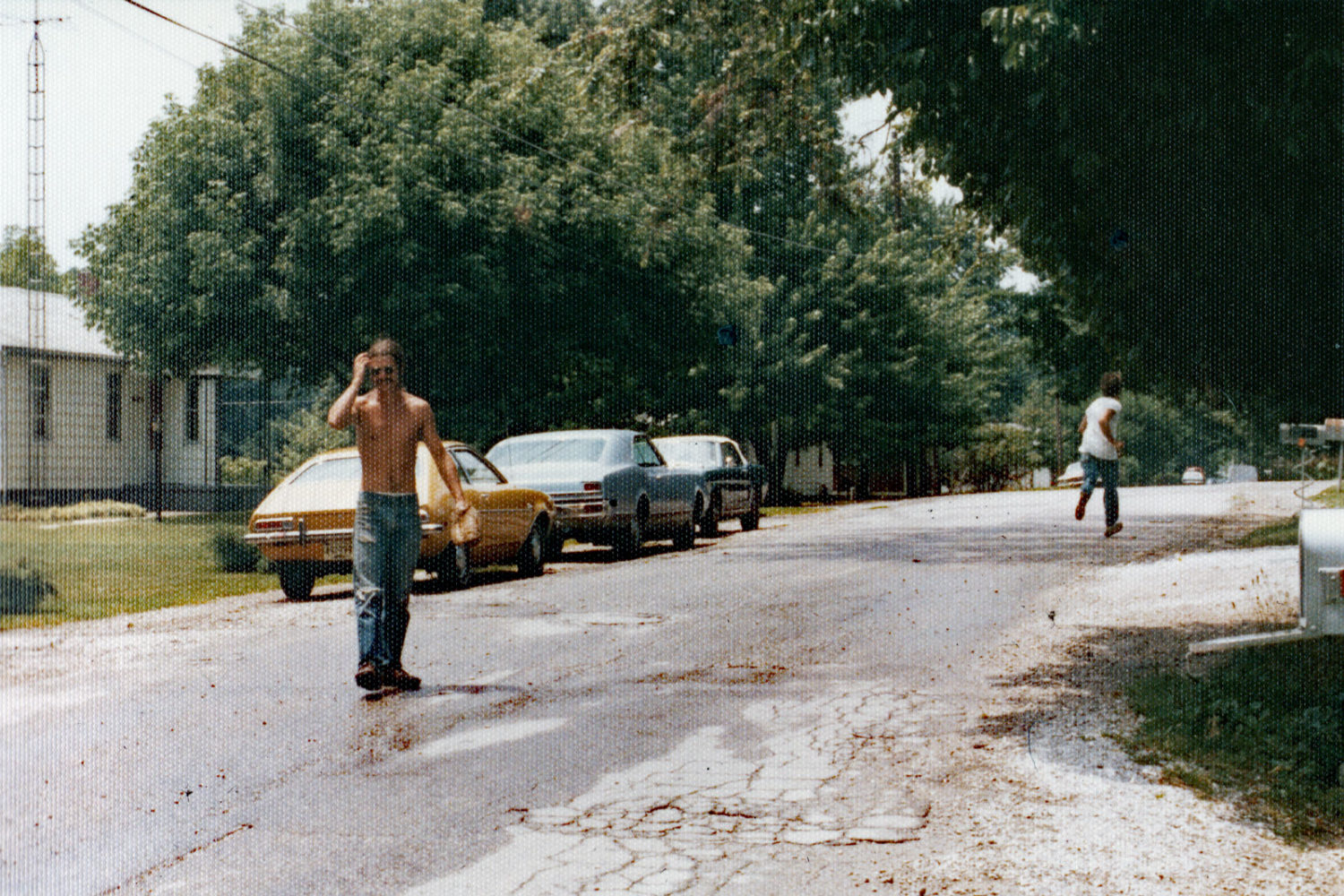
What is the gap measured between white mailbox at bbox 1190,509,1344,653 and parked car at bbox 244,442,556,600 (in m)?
8.13

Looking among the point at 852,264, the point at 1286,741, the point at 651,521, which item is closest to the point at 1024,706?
the point at 1286,741

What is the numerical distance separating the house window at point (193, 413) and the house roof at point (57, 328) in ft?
10.4

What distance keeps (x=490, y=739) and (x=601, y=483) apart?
1020 cm

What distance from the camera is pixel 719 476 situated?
848 inches

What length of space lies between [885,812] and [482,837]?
1.57m

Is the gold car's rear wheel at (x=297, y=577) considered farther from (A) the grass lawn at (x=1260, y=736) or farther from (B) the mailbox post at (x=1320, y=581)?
(B) the mailbox post at (x=1320, y=581)

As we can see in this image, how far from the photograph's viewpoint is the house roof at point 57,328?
2549 cm

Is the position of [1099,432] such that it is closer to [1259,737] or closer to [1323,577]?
[1259,737]

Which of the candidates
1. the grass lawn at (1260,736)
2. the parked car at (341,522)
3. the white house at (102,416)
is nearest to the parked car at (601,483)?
the parked car at (341,522)

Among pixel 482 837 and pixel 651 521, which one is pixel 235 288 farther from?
pixel 482 837

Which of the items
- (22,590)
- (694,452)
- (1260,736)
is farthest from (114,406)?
(1260,736)

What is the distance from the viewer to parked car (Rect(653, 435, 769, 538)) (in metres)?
21.3

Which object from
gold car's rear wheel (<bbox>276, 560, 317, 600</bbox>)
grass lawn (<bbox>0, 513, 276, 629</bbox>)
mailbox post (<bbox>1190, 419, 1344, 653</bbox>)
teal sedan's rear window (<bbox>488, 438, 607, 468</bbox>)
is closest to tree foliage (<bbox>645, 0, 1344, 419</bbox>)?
mailbox post (<bbox>1190, 419, 1344, 653</bbox>)

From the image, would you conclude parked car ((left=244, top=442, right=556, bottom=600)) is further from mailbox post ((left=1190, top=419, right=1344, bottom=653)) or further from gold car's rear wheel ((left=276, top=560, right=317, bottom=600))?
mailbox post ((left=1190, top=419, right=1344, bottom=653))
